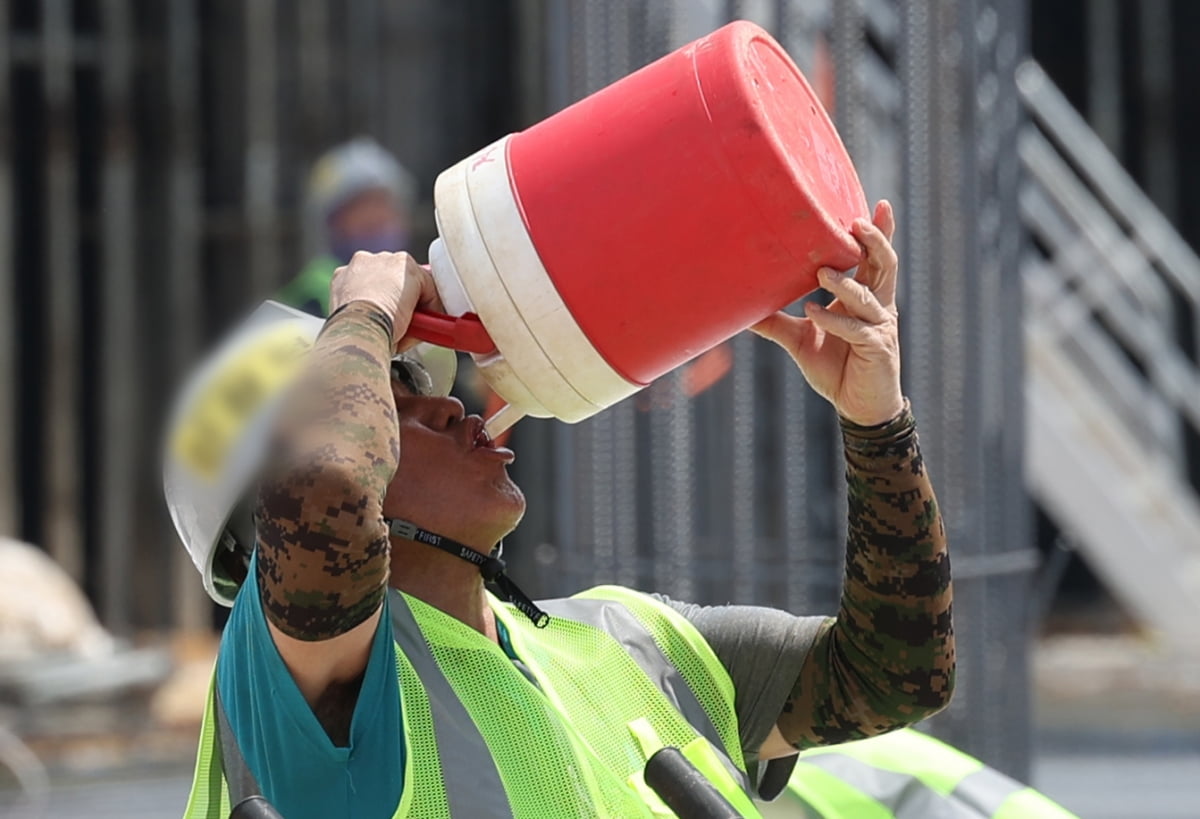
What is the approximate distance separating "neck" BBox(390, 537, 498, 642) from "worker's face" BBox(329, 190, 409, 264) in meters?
2.94

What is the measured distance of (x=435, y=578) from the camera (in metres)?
2.03

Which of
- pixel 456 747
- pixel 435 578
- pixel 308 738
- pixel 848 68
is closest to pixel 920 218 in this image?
pixel 848 68

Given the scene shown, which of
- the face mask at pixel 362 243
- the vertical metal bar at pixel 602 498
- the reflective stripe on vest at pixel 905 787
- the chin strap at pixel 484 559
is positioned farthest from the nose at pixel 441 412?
the face mask at pixel 362 243

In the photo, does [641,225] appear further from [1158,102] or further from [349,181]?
[1158,102]

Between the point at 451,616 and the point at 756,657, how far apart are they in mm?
468

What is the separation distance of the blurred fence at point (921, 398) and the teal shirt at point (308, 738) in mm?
1862

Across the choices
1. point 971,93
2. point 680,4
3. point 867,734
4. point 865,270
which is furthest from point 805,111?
point 680,4

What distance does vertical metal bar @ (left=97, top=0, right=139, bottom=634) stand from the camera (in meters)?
7.00

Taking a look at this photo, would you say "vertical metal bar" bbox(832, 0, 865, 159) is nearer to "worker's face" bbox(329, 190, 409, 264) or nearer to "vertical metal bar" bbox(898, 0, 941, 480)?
"vertical metal bar" bbox(898, 0, 941, 480)

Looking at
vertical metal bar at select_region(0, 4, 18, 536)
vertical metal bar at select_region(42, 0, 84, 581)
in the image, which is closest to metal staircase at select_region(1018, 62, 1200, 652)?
vertical metal bar at select_region(42, 0, 84, 581)

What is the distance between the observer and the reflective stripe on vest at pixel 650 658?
7.00ft

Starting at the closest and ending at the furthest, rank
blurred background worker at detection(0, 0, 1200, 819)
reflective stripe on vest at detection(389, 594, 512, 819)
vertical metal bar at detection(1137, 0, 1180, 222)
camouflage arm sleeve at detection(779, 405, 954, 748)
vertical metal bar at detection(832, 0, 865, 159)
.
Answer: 1. reflective stripe on vest at detection(389, 594, 512, 819)
2. camouflage arm sleeve at detection(779, 405, 954, 748)
3. vertical metal bar at detection(832, 0, 865, 159)
4. blurred background worker at detection(0, 0, 1200, 819)
5. vertical metal bar at detection(1137, 0, 1180, 222)

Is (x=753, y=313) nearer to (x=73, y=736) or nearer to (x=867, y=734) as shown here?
(x=867, y=734)

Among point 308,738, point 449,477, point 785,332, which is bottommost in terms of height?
point 308,738
